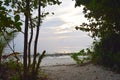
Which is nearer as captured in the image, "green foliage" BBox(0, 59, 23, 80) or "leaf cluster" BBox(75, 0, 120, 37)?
"green foliage" BBox(0, 59, 23, 80)

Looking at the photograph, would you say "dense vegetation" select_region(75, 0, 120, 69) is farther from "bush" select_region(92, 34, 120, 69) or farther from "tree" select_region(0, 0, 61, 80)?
"tree" select_region(0, 0, 61, 80)

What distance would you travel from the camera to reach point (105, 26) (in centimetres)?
1498

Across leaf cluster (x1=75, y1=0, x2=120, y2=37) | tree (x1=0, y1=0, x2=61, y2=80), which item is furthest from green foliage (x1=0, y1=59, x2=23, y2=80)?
leaf cluster (x1=75, y1=0, x2=120, y2=37)

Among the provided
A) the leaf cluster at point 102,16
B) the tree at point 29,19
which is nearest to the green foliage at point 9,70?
the tree at point 29,19

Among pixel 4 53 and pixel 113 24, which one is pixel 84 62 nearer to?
pixel 113 24

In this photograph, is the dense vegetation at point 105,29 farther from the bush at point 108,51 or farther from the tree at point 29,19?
the tree at point 29,19

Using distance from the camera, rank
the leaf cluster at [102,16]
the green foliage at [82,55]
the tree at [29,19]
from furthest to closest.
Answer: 1. the green foliage at [82,55]
2. the leaf cluster at [102,16]
3. the tree at [29,19]

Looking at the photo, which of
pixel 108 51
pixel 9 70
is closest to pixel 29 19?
pixel 9 70

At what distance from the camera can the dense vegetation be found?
12.9m

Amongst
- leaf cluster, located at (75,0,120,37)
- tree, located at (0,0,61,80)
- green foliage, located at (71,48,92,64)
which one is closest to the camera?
tree, located at (0,0,61,80)

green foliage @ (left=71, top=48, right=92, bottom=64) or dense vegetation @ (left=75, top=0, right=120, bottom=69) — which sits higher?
dense vegetation @ (left=75, top=0, right=120, bottom=69)

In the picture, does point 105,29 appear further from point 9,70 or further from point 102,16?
point 9,70

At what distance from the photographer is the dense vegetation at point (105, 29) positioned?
12922 millimetres

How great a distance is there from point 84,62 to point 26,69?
8.12 m
